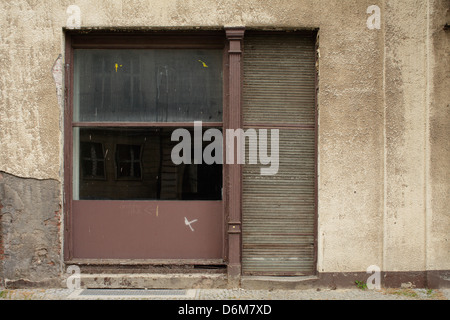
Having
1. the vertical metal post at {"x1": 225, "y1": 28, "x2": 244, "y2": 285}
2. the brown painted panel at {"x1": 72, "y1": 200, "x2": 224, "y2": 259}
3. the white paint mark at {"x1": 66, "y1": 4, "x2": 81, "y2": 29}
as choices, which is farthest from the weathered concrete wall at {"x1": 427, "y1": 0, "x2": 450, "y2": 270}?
the white paint mark at {"x1": 66, "y1": 4, "x2": 81, "y2": 29}

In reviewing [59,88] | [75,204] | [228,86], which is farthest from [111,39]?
[75,204]

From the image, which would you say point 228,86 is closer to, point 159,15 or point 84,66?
point 159,15

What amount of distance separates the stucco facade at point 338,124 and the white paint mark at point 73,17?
0.04ft

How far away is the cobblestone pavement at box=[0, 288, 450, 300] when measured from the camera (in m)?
5.22

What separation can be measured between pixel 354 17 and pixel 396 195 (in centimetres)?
240

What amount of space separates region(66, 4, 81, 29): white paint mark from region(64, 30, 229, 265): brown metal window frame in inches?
5.1

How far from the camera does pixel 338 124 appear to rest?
5508 millimetres

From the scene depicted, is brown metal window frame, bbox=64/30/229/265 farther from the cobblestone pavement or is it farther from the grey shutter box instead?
the cobblestone pavement

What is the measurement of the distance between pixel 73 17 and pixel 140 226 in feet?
9.58

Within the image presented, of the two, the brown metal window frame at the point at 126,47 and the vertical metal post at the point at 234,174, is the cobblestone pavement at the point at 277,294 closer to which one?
the vertical metal post at the point at 234,174

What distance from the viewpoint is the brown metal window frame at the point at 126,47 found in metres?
5.65

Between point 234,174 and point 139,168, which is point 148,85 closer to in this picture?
point 139,168

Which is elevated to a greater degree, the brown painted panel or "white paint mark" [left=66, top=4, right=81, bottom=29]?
"white paint mark" [left=66, top=4, right=81, bottom=29]

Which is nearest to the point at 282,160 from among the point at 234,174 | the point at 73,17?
the point at 234,174
